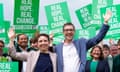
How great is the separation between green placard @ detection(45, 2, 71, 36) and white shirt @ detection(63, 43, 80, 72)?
540 cm

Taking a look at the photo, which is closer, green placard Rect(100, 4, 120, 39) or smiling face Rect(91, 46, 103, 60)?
smiling face Rect(91, 46, 103, 60)

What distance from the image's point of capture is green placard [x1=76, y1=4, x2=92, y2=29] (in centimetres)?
1513

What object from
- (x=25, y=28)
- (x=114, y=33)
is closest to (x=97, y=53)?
(x=25, y=28)

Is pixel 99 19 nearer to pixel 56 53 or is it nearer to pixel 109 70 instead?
pixel 109 70

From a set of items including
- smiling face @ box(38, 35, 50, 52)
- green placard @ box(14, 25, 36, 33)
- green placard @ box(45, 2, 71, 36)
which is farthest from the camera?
green placard @ box(45, 2, 71, 36)

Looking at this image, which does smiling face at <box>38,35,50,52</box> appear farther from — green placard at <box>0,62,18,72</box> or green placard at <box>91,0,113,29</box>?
green placard at <box>91,0,113,29</box>

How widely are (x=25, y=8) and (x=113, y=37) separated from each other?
319 centimetres

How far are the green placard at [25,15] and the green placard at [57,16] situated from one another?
219 centimetres

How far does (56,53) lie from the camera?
855 cm

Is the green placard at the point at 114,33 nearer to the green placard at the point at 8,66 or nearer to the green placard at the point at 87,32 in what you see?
the green placard at the point at 87,32

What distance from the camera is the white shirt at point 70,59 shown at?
332 inches

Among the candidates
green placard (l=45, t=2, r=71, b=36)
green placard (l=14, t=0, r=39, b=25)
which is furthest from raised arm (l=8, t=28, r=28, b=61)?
green placard (l=45, t=2, r=71, b=36)

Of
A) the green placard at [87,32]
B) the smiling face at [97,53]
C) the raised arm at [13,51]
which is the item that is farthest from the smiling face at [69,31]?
the green placard at [87,32]

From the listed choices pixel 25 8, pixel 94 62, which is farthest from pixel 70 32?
pixel 25 8
